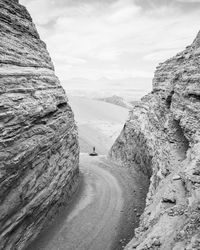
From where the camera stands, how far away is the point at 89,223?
18.0 metres

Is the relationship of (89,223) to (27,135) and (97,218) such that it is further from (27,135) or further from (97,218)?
(27,135)

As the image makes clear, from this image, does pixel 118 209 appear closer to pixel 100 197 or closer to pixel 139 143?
pixel 100 197

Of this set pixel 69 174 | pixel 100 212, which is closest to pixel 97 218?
pixel 100 212

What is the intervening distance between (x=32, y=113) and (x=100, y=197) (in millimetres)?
11941

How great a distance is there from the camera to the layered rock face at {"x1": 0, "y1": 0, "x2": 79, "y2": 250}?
13.0 meters

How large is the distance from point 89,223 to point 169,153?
8.93 metres

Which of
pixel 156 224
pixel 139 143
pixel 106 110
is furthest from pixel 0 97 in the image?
pixel 106 110

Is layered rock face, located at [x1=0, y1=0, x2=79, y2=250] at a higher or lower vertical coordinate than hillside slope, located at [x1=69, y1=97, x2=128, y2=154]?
higher

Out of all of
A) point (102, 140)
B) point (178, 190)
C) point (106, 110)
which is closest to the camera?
point (178, 190)

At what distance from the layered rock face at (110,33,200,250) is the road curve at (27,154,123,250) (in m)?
3.88

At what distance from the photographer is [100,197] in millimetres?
22469

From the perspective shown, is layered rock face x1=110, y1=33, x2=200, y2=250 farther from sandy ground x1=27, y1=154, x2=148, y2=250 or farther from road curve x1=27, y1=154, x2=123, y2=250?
road curve x1=27, y1=154, x2=123, y2=250

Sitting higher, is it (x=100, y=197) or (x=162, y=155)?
(x=162, y=155)

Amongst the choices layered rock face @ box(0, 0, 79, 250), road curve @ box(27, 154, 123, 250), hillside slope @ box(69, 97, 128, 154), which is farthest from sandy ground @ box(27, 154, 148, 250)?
hillside slope @ box(69, 97, 128, 154)
